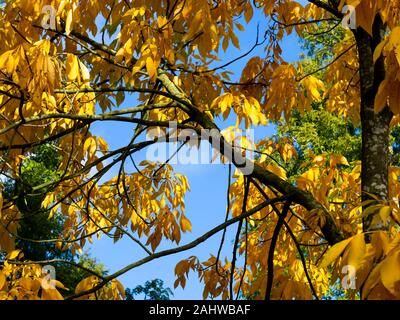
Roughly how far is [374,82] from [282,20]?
4.59ft

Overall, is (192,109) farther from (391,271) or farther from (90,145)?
(391,271)

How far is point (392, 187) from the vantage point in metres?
4.20

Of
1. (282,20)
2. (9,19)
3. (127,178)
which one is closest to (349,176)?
(282,20)

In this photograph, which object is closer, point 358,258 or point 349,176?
point 358,258

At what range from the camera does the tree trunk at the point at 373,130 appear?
300cm

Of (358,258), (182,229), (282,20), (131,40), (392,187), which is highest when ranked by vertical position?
(282,20)

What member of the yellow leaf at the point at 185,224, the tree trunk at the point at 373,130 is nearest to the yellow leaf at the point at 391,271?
the tree trunk at the point at 373,130

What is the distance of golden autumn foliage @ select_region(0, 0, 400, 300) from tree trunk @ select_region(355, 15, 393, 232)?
0.04ft

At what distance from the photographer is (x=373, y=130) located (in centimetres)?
312

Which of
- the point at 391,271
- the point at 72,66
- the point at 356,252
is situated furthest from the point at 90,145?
the point at 391,271

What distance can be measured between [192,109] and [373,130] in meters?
0.99

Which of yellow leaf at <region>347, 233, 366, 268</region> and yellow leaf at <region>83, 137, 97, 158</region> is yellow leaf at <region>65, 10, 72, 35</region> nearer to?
yellow leaf at <region>83, 137, 97, 158</region>

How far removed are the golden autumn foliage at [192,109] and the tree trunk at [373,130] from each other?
0.04 ft
